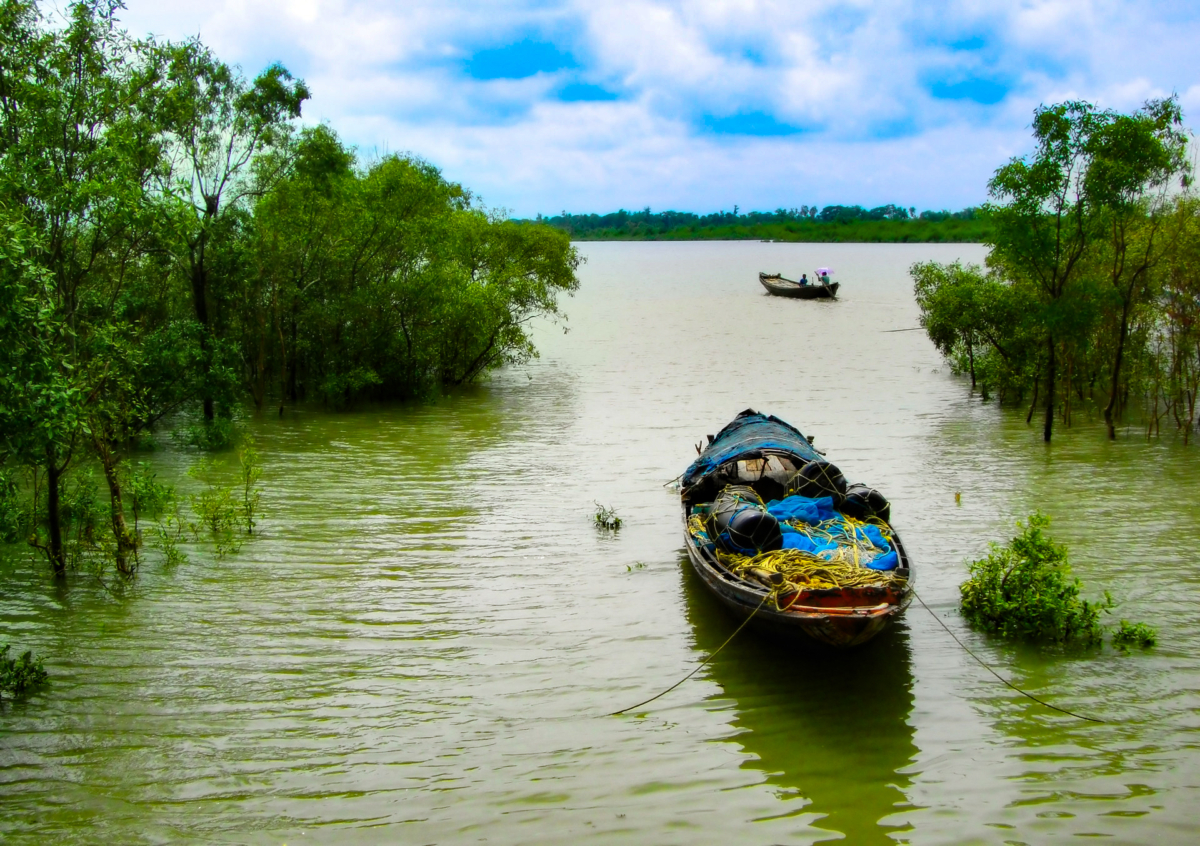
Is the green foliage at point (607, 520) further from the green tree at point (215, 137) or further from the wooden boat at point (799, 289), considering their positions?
the wooden boat at point (799, 289)

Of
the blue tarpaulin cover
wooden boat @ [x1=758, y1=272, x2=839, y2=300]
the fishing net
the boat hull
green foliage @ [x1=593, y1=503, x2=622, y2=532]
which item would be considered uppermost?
wooden boat @ [x1=758, y1=272, x2=839, y2=300]

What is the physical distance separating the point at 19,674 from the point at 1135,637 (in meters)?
12.2

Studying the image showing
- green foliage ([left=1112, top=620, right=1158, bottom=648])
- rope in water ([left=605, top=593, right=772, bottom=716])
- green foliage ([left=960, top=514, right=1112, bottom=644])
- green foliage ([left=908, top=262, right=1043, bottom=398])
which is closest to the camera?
rope in water ([left=605, top=593, right=772, bottom=716])

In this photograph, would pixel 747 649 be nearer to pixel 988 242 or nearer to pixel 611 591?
pixel 611 591

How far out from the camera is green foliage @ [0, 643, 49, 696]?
9266mm

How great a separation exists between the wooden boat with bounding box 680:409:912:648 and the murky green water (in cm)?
75

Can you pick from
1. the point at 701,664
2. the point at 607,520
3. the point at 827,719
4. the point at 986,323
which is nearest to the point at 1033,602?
the point at 827,719

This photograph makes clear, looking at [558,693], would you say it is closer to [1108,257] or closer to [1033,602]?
[1033,602]

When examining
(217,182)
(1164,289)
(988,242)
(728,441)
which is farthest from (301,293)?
(1164,289)

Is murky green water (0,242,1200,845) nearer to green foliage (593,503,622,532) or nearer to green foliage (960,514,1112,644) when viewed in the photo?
green foliage (593,503,622,532)

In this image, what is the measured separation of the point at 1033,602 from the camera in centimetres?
1095

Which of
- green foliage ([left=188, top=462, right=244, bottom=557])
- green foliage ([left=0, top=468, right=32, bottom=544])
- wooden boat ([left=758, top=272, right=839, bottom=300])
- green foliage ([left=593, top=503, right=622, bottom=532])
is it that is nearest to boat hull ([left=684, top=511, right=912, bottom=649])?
green foliage ([left=593, top=503, right=622, bottom=532])

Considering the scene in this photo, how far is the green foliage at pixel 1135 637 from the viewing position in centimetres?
1066

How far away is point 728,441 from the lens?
16188 millimetres
